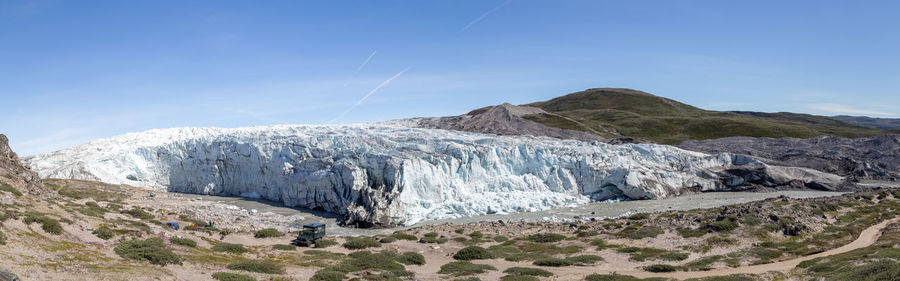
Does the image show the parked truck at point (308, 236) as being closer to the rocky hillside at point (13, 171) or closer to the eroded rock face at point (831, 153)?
the rocky hillside at point (13, 171)

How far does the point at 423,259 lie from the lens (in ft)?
82.4

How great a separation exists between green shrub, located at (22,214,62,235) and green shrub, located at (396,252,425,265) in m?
15.0

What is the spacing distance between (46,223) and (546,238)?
25.9 meters

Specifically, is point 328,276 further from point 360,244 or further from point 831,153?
point 831,153

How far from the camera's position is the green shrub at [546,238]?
2998cm

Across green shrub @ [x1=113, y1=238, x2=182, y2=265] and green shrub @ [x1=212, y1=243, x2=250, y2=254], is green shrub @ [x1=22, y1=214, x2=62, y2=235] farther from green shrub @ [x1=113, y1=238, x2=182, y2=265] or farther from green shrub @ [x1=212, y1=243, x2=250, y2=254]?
green shrub @ [x1=212, y1=243, x2=250, y2=254]

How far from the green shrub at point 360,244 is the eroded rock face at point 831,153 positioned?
198 ft

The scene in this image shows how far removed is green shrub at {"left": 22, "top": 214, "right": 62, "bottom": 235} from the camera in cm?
1944

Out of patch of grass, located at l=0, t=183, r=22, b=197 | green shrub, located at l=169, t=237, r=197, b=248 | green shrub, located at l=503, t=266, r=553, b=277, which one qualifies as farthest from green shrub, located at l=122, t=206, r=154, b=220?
green shrub, located at l=503, t=266, r=553, b=277

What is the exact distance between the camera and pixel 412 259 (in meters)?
Result: 24.8

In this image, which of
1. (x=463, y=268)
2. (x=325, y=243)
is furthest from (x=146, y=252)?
(x=463, y=268)

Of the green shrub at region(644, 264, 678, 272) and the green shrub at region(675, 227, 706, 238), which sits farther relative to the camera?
the green shrub at region(675, 227, 706, 238)

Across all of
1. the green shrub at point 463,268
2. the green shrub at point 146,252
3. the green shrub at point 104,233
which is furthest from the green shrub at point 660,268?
the green shrub at point 104,233

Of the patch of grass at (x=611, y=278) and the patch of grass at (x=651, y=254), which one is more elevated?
the patch of grass at (x=611, y=278)
